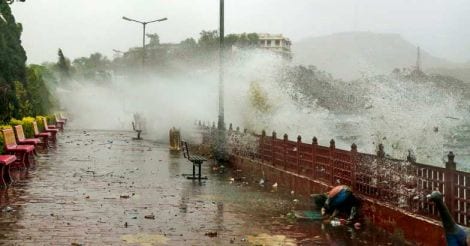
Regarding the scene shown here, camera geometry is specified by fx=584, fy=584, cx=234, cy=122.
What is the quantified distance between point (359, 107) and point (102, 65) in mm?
106009

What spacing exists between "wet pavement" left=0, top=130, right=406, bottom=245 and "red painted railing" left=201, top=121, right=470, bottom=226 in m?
0.73

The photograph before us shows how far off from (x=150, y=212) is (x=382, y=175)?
435 cm

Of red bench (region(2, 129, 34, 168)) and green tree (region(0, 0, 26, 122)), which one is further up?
green tree (region(0, 0, 26, 122))

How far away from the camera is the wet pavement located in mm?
8938

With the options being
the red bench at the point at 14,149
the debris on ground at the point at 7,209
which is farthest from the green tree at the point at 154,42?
the debris on ground at the point at 7,209

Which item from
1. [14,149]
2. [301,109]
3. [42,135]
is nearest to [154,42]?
[301,109]

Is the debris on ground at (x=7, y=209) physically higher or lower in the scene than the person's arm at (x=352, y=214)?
higher

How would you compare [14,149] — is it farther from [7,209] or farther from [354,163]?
[354,163]

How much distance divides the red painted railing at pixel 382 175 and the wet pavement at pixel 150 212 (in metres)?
Answer: 0.73

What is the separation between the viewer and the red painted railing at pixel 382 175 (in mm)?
8070

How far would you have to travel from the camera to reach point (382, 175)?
1014cm

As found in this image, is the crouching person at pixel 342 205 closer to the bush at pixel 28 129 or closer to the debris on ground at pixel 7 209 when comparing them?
the debris on ground at pixel 7 209

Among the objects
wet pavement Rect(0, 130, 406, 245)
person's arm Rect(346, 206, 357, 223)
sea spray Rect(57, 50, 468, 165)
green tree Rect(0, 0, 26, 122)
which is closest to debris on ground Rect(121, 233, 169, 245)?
wet pavement Rect(0, 130, 406, 245)

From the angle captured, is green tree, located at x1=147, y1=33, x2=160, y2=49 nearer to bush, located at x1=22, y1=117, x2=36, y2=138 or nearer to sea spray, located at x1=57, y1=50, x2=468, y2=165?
sea spray, located at x1=57, y1=50, x2=468, y2=165
